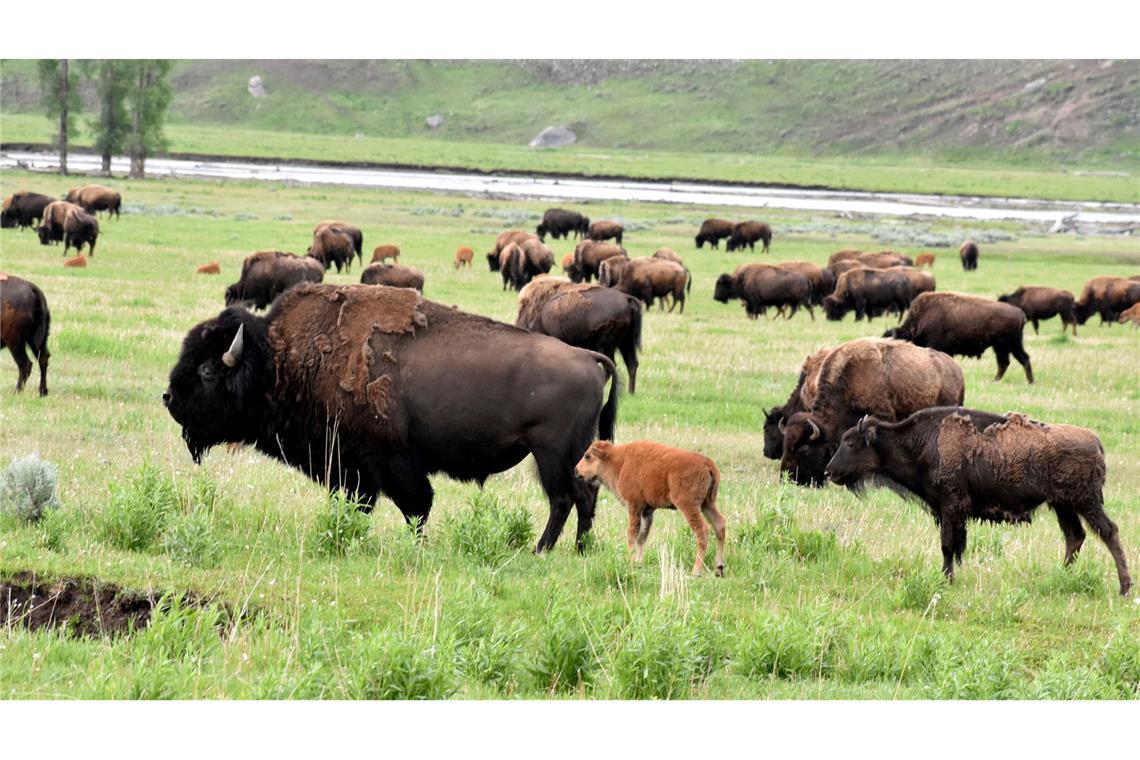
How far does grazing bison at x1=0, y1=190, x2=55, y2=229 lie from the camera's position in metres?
45.4

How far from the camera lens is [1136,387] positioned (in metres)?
21.4

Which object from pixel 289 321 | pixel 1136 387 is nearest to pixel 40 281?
pixel 289 321

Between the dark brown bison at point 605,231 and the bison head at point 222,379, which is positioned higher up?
the bison head at point 222,379

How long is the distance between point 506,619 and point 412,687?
144 cm

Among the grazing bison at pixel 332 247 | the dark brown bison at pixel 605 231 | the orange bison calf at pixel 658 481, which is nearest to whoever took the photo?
the orange bison calf at pixel 658 481

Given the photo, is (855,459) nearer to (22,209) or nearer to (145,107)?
(22,209)

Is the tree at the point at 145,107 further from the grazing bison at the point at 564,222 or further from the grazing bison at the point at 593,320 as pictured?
the grazing bison at the point at 593,320

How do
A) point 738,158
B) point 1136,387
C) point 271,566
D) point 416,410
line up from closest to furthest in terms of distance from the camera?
point 271,566
point 416,410
point 1136,387
point 738,158

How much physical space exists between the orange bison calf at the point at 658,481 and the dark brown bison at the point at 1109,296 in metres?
29.3

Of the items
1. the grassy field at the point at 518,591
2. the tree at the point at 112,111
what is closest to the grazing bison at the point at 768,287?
the grassy field at the point at 518,591

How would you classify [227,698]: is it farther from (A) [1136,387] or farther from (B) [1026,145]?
(B) [1026,145]

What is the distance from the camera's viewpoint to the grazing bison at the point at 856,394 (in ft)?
43.3

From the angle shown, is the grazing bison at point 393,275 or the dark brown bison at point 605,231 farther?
the dark brown bison at point 605,231

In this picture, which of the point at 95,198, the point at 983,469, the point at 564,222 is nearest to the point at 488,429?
the point at 983,469
